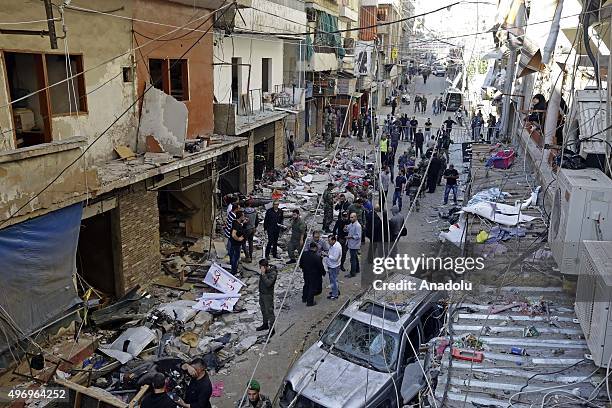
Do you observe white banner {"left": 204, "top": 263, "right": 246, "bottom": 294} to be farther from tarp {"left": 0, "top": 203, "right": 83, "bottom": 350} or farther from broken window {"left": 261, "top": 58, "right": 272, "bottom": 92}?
broken window {"left": 261, "top": 58, "right": 272, "bottom": 92}

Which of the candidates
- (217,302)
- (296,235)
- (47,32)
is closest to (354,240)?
(296,235)

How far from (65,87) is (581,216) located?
9390 mm

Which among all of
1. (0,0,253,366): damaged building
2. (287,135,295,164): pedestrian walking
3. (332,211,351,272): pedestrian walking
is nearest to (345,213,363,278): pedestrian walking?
(332,211,351,272): pedestrian walking

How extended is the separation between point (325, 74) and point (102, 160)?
74.1 feet

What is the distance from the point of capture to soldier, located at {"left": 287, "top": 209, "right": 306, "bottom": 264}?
1330 centimetres

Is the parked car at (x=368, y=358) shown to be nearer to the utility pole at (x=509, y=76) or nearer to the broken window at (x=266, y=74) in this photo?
the utility pole at (x=509, y=76)

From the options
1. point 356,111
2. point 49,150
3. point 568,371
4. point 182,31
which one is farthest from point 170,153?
point 356,111

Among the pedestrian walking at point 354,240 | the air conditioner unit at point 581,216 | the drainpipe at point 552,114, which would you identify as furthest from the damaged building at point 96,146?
the drainpipe at point 552,114

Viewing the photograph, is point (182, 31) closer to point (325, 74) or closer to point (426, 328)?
point (426, 328)

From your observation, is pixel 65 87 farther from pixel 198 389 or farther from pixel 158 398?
pixel 158 398

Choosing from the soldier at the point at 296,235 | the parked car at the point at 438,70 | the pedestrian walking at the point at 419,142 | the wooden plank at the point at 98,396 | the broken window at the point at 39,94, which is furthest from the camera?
the parked car at the point at 438,70

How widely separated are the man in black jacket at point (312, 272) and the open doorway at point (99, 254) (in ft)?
13.3

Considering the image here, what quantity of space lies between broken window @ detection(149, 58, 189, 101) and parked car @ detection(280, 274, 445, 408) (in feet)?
25.0

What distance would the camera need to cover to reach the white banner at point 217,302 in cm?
1116
